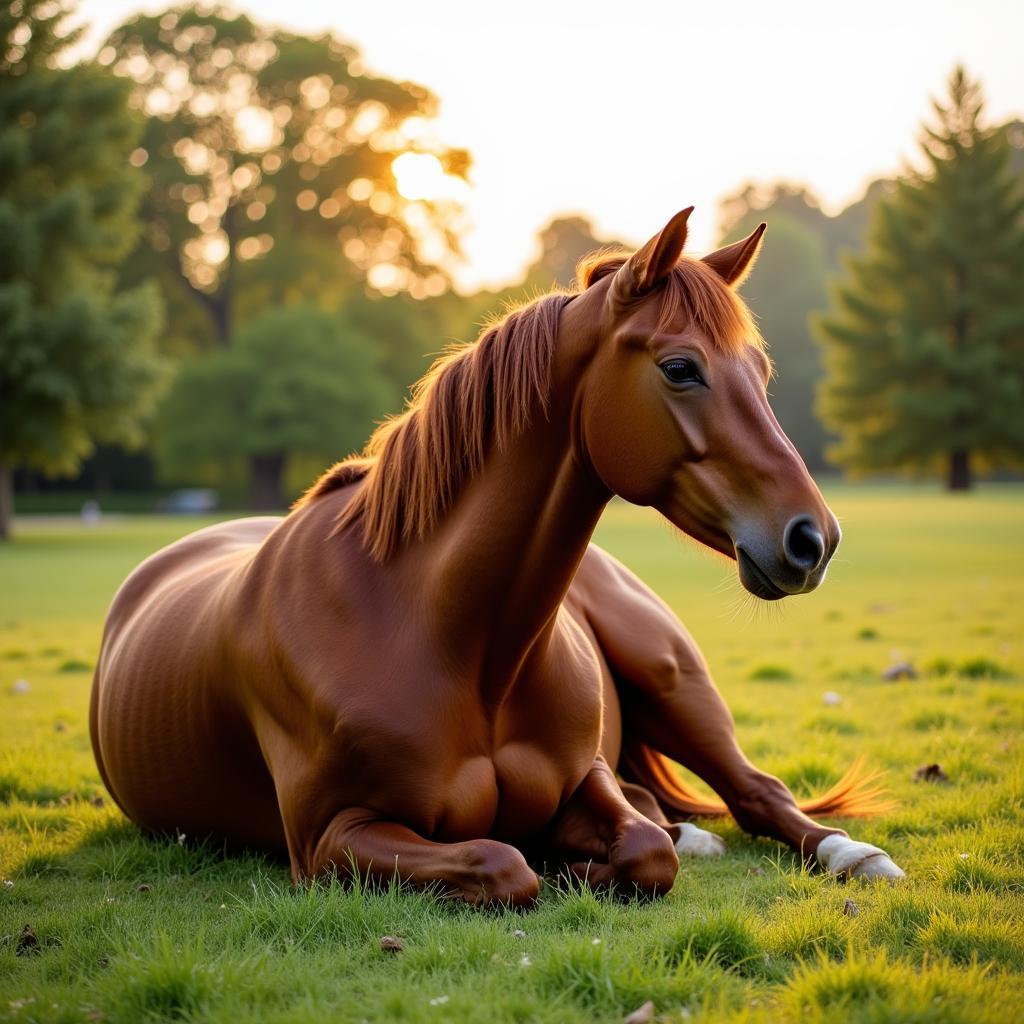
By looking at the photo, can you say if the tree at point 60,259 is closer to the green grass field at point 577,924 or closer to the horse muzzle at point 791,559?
the green grass field at point 577,924

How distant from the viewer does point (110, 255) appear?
3416 centimetres

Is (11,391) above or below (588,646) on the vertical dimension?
above

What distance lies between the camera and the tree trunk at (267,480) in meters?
47.6

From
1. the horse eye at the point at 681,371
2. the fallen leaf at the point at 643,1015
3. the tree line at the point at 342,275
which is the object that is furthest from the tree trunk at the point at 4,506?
the fallen leaf at the point at 643,1015

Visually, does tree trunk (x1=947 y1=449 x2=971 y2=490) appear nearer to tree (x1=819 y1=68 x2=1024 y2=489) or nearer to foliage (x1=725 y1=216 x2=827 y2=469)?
tree (x1=819 y1=68 x2=1024 y2=489)

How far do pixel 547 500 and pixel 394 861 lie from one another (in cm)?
122

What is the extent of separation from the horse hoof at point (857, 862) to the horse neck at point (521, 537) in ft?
4.65


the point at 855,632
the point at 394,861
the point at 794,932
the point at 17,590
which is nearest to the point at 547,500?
the point at 394,861

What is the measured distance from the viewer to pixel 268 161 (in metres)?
49.2

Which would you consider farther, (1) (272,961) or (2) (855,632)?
(2) (855,632)

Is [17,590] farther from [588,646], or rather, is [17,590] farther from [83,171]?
[83,171]

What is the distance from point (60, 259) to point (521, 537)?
32413 mm

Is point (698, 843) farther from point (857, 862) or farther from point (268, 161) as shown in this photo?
point (268, 161)

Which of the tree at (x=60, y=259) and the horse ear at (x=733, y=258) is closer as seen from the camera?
the horse ear at (x=733, y=258)
